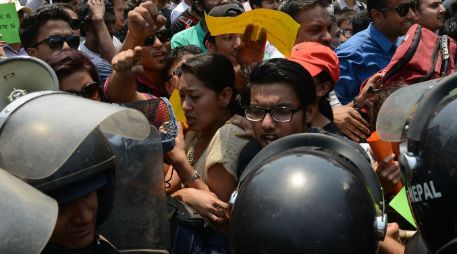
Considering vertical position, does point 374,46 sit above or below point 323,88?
below

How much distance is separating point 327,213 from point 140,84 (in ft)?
10.5

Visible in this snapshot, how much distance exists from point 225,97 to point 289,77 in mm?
709

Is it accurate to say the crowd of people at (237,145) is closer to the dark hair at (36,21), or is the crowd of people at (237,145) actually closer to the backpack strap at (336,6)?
the dark hair at (36,21)

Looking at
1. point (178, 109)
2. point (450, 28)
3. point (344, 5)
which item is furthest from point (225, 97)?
point (344, 5)

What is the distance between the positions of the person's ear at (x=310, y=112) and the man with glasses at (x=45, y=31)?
206 cm

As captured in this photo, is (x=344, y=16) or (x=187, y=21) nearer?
(x=187, y=21)

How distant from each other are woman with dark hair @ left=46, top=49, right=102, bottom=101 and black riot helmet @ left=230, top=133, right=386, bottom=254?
58.0 inches

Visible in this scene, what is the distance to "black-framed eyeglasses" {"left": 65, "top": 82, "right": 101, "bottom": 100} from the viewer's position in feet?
11.4

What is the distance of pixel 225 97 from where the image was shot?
12.9 ft

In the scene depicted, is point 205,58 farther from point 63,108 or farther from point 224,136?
point 63,108

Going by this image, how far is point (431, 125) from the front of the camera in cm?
197

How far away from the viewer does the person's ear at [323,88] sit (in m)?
3.76

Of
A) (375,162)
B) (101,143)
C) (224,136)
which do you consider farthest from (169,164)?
(101,143)

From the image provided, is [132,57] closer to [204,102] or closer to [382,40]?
[204,102]
